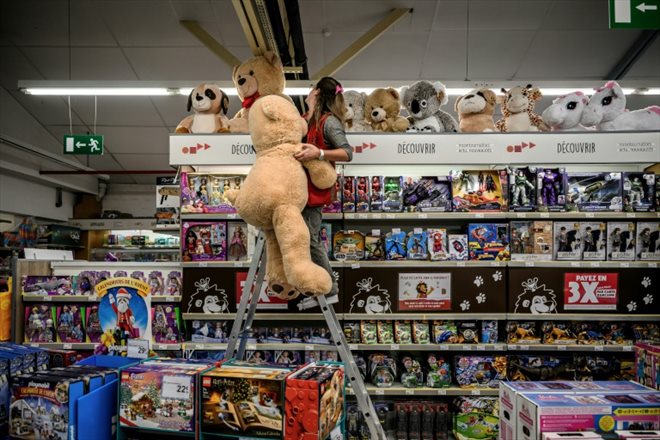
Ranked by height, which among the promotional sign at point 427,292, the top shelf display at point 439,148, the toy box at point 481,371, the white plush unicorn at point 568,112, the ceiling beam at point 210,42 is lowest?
the toy box at point 481,371

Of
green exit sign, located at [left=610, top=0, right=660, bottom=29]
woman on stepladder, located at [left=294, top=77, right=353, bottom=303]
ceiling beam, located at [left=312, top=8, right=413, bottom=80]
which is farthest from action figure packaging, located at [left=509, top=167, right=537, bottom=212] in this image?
ceiling beam, located at [left=312, top=8, right=413, bottom=80]

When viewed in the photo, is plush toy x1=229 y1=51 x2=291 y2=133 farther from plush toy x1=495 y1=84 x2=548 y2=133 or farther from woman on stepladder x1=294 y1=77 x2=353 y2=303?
plush toy x1=495 y1=84 x2=548 y2=133

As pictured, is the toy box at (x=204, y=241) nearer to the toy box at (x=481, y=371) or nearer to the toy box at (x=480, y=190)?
the toy box at (x=480, y=190)

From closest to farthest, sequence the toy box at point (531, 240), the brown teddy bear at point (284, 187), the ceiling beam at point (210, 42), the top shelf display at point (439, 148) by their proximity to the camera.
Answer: the brown teddy bear at point (284, 187), the top shelf display at point (439, 148), the toy box at point (531, 240), the ceiling beam at point (210, 42)

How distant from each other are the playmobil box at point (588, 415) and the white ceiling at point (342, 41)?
6154 millimetres

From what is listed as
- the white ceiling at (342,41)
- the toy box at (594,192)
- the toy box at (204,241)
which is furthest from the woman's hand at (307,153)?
the white ceiling at (342,41)

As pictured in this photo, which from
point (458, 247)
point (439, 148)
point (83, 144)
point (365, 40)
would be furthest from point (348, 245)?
point (83, 144)

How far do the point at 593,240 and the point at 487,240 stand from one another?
2.72 ft

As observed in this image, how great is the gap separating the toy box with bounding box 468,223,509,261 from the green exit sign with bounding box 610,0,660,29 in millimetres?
1617

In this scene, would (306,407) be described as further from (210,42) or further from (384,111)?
(210,42)

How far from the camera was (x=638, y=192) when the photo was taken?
3746 mm

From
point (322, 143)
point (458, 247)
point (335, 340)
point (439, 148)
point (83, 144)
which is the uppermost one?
point (83, 144)

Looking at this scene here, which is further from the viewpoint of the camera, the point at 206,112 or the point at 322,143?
the point at 206,112

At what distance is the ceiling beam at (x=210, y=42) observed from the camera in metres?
6.84
